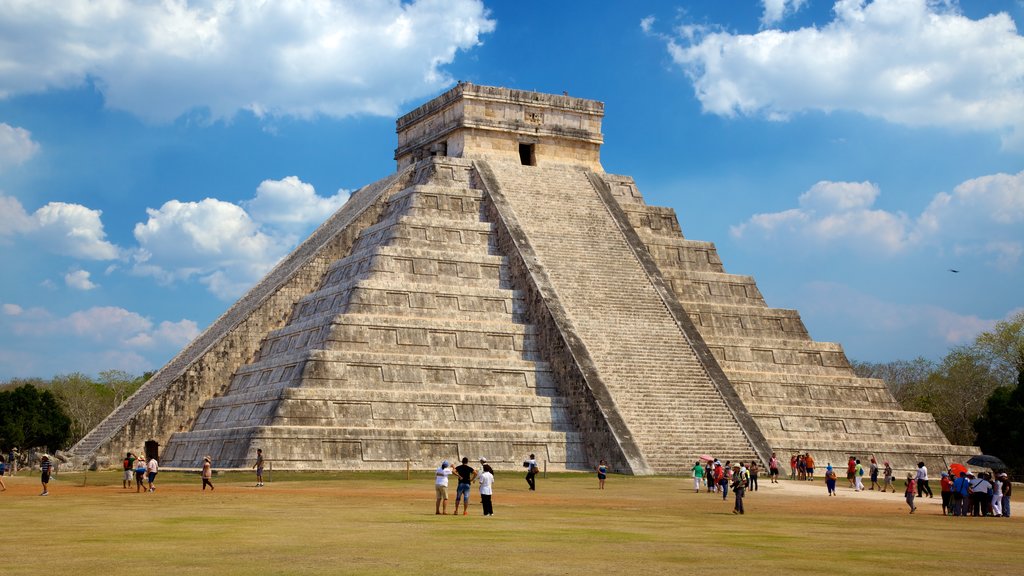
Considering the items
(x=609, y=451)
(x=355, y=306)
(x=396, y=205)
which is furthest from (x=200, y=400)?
(x=609, y=451)

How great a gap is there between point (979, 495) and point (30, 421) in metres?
41.7

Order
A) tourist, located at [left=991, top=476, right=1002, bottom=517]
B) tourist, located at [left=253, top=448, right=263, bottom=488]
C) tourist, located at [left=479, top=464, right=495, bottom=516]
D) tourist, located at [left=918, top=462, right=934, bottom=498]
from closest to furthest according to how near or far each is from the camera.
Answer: tourist, located at [left=479, top=464, right=495, bottom=516] < tourist, located at [left=991, top=476, right=1002, bottom=517] < tourist, located at [left=253, top=448, right=263, bottom=488] < tourist, located at [left=918, top=462, right=934, bottom=498]

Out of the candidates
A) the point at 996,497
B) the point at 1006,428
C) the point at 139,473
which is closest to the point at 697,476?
the point at 996,497

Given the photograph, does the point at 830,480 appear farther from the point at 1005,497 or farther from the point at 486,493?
the point at 486,493

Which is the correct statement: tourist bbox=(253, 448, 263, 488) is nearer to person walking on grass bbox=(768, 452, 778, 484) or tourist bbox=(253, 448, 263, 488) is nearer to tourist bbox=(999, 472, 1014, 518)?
person walking on grass bbox=(768, 452, 778, 484)

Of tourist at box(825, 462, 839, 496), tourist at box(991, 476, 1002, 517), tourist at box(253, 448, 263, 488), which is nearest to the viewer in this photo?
tourist at box(991, 476, 1002, 517)

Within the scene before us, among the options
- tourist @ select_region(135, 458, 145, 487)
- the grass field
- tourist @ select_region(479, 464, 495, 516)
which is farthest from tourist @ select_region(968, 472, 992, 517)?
tourist @ select_region(135, 458, 145, 487)

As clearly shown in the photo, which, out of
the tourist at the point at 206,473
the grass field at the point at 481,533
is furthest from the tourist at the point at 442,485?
the tourist at the point at 206,473

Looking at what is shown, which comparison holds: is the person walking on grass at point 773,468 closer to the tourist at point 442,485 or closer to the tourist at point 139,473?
the tourist at point 442,485

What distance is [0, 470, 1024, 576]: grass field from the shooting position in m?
15.3

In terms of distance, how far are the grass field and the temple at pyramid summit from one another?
4.75 meters

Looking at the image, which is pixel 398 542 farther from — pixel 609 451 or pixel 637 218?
pixel 637 218

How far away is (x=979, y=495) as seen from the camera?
2627 centimetres

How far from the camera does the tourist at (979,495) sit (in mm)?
26188
